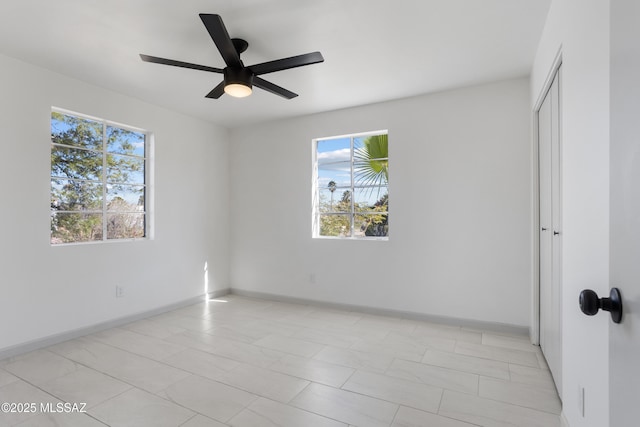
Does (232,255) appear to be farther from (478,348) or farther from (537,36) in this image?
(537,36)

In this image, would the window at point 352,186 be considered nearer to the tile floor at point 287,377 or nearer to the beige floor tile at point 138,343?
the tile floor at point 287,377

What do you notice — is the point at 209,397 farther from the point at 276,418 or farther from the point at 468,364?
the point at 468,364

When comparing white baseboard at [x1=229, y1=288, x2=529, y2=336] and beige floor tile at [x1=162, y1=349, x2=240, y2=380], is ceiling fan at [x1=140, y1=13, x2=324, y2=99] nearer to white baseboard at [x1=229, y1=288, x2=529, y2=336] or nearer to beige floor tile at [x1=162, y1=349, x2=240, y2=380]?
beige floor tile at [x1=162, y1=349, x2=240, y2=380]

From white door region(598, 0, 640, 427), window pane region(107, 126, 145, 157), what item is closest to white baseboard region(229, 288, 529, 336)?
window pane region(107, 126, 145, 157)

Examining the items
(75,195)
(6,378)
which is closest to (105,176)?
(75,195)

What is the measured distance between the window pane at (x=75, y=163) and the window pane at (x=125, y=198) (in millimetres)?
229

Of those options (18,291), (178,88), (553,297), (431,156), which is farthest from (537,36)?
(18,291)

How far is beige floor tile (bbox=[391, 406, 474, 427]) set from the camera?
72.9 inches

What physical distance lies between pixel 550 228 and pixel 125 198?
438cm

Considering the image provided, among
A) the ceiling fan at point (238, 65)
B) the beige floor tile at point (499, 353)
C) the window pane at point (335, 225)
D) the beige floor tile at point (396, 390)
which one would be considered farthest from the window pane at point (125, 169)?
the beige floor tile at point (499, 353)

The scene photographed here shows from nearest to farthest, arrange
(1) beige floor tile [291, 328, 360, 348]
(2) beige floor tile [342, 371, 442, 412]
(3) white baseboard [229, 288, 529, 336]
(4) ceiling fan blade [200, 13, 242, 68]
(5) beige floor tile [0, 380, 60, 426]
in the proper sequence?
(4) ceiling fan blade [200, 13, 242, 68], (5) beige floor tile [0, 380, 60, 426], (2) beige floor tile [342, 371, 442, 412], (1) beige floor tile [291, 328, 360, 348], (3) white baseboard [229, 288, 529, 336]

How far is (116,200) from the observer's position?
12.2 ft

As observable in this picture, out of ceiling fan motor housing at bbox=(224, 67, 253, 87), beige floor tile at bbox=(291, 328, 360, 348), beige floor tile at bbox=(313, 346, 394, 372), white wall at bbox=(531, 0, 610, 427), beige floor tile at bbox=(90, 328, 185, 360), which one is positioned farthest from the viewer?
beige floor tile at bbox=(291, 328, 360, 348)

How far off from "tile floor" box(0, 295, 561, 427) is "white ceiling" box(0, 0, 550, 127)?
2654 mm
